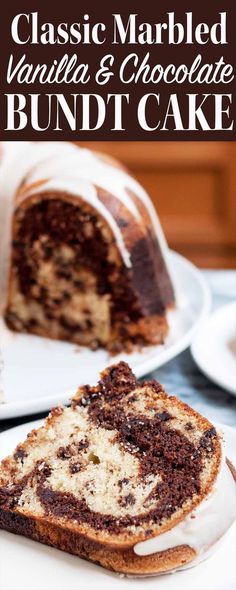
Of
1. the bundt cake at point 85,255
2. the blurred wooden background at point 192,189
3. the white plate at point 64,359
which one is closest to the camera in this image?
the white plate at point 64,359

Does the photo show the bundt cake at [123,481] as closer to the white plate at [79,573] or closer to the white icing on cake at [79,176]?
the white plate at [79,573]

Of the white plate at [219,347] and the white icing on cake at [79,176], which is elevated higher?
the white icing on cake at [79,176]

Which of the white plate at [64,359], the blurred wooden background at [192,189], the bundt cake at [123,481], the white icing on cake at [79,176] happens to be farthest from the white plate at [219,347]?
the blurred wooden background at [192,189]

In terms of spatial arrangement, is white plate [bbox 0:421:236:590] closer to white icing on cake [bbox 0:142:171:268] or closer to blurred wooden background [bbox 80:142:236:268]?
white icing on cake [bbox 0:142:171:268]

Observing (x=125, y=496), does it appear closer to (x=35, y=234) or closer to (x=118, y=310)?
(x=118, y=310)

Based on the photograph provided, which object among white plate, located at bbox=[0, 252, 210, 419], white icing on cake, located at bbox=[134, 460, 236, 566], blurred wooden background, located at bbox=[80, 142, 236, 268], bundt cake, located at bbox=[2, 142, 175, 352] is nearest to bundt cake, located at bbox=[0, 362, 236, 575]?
white icing on cake, located at bbox=[134, 460, 236, 566]

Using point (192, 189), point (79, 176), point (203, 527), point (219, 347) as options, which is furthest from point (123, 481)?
point (192, 189)
